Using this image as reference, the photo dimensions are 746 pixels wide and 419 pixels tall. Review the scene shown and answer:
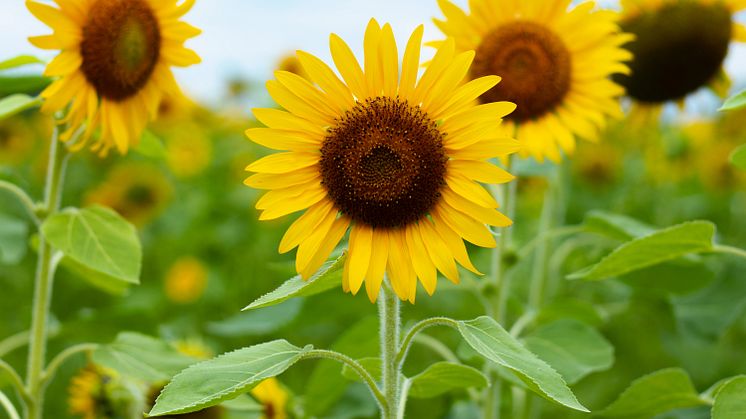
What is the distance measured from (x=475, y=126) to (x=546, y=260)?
4.29 ft

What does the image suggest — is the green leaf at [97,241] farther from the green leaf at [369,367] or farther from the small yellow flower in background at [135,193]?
the small yellow flower in background at [135,193]

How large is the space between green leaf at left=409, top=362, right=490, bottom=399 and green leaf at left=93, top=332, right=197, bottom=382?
48 centimetres

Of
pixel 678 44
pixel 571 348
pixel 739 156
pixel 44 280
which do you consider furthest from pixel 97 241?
pixel 678 44

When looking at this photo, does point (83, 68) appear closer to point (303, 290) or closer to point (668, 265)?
point (303, 290)

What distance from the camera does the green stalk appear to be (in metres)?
1.42

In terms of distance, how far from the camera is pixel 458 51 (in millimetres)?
1938

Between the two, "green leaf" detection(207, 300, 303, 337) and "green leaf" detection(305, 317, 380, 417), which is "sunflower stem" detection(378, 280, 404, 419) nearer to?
"green leaf" detection(305, 317, 380, 417)

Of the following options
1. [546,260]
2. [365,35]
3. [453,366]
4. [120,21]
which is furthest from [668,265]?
[120,21]

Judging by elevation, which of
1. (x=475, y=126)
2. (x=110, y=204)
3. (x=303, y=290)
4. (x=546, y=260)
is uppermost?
(x=475, y=126)

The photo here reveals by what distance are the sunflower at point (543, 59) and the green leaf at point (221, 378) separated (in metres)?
0.81

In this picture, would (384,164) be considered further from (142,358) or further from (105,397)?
(105,397)

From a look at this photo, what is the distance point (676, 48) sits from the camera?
2748 millimetres

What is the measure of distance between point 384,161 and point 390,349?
0.99 feet

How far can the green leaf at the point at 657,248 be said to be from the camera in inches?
62.9
